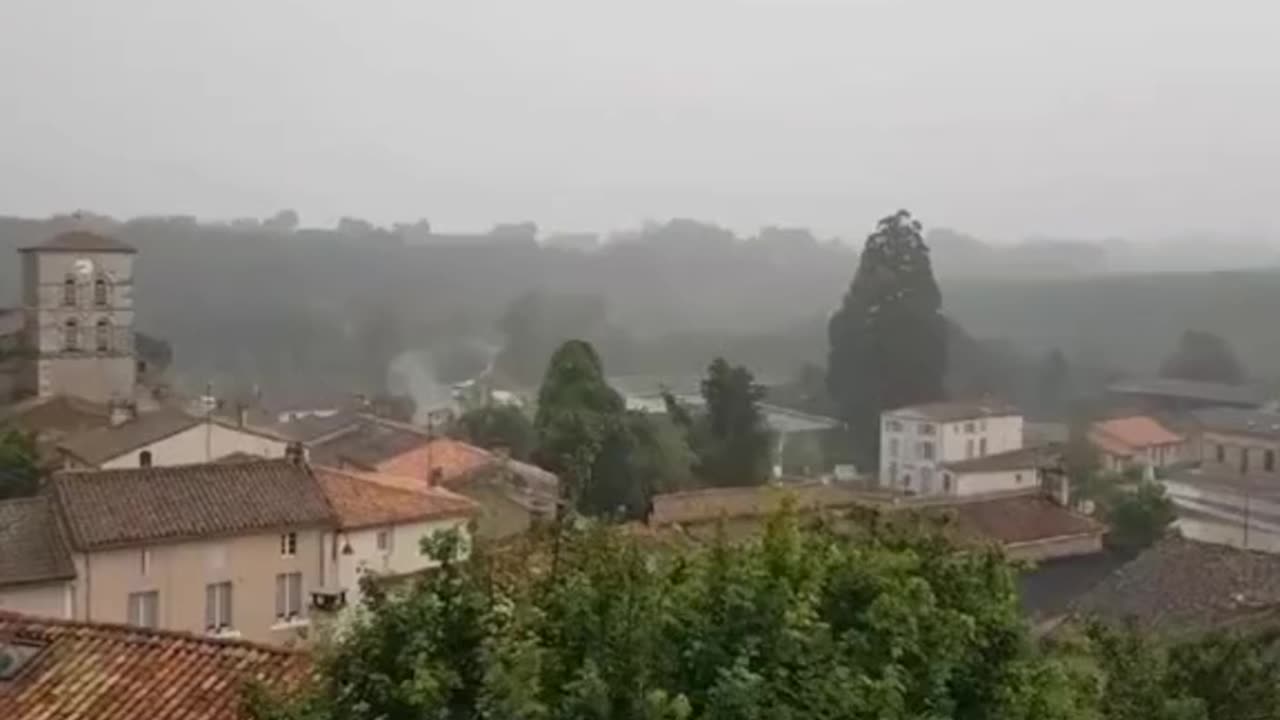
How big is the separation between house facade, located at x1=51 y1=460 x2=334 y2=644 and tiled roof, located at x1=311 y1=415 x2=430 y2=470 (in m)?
8.73

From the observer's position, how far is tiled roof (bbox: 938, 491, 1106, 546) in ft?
75.5

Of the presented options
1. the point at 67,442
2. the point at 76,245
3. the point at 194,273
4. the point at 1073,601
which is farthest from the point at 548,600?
the point at 194,273

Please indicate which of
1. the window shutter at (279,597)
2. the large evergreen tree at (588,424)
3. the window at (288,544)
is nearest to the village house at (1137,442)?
the large evergreen tree at (588,424)

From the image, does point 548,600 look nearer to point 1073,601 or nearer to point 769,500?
point 769,500

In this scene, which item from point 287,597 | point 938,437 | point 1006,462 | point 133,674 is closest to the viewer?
point 133,674

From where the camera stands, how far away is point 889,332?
48.0m

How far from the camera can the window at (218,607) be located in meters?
19.1

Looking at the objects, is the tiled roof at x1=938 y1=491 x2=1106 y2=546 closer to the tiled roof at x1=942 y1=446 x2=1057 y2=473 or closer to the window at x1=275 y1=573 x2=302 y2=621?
the window at x1=275 y1=573 x2=302 y2=621

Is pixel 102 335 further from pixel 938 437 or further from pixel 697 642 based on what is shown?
pixel 697 642

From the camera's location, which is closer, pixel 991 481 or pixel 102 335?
pixel 102 335

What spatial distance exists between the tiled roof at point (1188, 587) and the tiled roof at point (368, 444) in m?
14.9

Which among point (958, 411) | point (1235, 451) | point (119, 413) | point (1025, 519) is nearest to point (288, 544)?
point (1025, 519)

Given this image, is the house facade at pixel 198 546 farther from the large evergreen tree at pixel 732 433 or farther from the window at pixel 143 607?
the large evergreen tree at pixel 732 433

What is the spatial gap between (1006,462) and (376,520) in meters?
20.8
